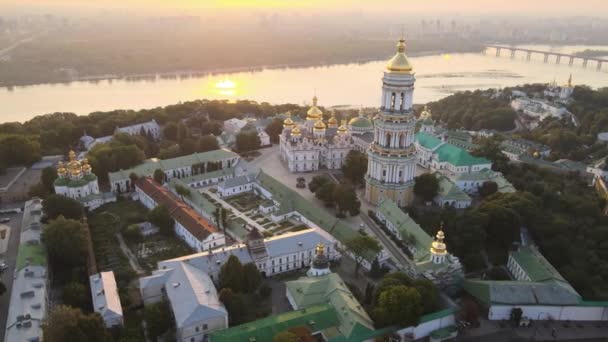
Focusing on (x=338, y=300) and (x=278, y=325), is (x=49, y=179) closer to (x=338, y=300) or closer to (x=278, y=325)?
(x=278, y=325)

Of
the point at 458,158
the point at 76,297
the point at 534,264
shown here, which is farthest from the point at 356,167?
the point at 76,297

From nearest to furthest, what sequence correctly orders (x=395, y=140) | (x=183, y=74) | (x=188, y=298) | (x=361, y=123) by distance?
(x=188, y=298)
(x=395, y=140)
(x=361, y=123)
(x=183, y=74)

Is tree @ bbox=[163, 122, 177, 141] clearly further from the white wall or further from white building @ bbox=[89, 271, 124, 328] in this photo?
the white wall

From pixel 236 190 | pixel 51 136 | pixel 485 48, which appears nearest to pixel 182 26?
pixel 485 48

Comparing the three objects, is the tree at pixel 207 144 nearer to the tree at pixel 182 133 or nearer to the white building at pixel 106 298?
the tree at pixel 182 133

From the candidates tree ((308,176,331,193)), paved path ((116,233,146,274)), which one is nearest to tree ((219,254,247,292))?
paved path ((116,233,146,274))

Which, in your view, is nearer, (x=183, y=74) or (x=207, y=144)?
(x=207, y=144)

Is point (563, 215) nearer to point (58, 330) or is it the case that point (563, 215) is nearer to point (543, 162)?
point (543, 162)
